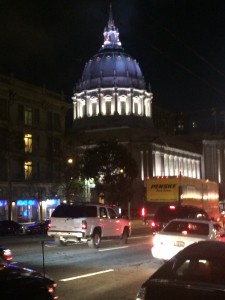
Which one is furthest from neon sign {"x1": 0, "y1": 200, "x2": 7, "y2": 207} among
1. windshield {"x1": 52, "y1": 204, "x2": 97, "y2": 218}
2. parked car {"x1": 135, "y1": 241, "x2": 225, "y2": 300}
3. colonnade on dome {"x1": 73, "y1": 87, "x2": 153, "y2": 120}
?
colonnade on dome {"x1": 73, "y1": 87, "x2": 153, "y2": 120}

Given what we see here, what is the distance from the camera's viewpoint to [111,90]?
119 metres

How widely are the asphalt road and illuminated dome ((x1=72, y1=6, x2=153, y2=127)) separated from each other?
308 ft

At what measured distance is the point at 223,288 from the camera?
6.45 meters

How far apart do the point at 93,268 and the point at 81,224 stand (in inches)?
305

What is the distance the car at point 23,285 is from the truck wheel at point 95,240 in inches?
668

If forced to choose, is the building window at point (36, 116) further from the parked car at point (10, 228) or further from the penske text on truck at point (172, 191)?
the penske text on truck at point (172, 191)

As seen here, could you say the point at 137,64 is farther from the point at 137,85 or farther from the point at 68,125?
the point at 68,125

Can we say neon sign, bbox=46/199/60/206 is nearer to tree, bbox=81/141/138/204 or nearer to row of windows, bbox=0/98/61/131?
tree, bbox=81/141/138/204

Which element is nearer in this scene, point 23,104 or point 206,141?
point 23,104

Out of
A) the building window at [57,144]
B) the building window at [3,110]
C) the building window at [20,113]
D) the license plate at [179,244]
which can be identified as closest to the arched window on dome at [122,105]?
the building window at [57,144]

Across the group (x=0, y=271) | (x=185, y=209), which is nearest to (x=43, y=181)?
(x=185, y=209)

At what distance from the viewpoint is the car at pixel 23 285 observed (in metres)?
7.25

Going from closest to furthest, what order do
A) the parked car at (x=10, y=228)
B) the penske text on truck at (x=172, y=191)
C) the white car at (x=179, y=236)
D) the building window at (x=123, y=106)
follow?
the white car at (x=179, y=236) < the penske text on truck at (x=172, y=191) < the parked car at (x=10, y=228) < the building window at (x=123, y=106)

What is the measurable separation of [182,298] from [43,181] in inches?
2379
